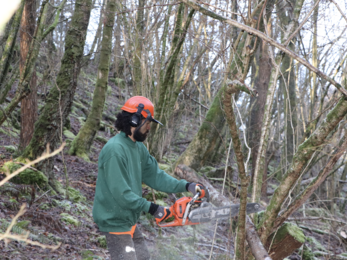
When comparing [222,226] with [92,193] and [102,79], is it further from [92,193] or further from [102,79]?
[102,79]

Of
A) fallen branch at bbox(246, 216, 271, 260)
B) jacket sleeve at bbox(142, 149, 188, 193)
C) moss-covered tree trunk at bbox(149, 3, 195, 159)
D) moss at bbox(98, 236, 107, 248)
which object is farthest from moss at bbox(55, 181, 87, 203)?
fallen branch at bbox(246, 216, 271, 260)

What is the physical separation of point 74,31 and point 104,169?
150 inches

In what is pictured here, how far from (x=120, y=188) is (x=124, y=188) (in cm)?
4

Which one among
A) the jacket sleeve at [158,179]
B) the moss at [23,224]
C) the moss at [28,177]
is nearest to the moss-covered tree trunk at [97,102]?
the moss at [28,177]

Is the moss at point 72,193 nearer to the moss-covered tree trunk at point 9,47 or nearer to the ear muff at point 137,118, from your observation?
the moss-covered tree trunk at point 9,47

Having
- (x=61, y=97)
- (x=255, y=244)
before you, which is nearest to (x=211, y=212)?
(x=255, y=244)

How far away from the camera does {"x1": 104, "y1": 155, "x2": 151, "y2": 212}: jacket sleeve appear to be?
275cm

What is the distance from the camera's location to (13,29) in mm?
5246

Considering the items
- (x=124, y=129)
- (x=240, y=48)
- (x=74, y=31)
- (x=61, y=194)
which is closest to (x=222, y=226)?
(x=61, y=194)

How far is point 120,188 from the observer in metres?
2.75

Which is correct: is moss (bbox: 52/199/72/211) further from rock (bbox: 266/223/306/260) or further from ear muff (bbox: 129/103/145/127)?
rock (bbox: 266/223/306/260)

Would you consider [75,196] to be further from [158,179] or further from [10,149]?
[158,179]

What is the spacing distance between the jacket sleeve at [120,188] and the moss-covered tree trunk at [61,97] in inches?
114

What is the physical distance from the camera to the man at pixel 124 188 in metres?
2.78
